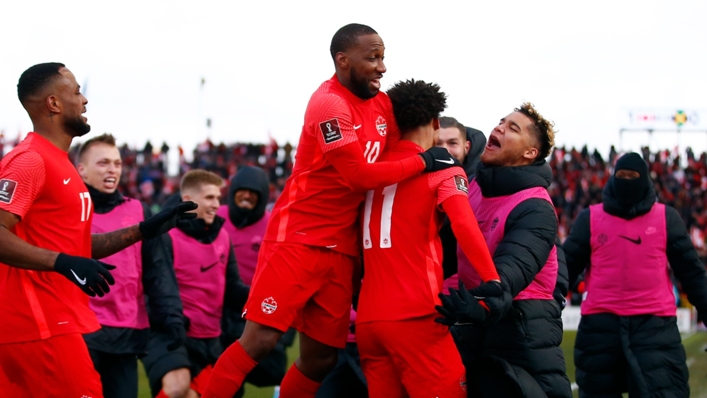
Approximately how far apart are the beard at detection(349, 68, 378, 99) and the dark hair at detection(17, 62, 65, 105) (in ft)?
5.18

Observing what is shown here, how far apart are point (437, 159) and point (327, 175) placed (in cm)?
72

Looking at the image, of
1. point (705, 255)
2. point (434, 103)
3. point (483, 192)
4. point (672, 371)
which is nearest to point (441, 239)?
point (483, 192)

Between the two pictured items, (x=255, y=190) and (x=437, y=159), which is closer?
(x=437, y=159)

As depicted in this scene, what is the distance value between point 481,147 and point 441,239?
1.14 metres

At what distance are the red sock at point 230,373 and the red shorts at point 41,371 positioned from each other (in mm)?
883

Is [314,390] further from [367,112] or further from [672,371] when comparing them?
[672,371]

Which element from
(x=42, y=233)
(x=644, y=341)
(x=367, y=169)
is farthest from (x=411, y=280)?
(x=644, y=341)

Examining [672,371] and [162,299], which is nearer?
[162,299]

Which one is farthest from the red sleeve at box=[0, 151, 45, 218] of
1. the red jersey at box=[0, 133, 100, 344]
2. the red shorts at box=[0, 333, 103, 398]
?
the red shorts at box=[0, 333, 103, 398]

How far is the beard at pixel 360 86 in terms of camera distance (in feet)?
16.0

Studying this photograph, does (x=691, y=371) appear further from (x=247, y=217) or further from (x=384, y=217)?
(x=384, y=217)

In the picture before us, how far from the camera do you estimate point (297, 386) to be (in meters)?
5.10

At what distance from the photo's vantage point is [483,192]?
495cm

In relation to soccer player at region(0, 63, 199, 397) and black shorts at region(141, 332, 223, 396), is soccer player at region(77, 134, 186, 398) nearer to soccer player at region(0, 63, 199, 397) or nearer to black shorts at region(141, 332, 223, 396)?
black shorts at region(141, 332, 223, 396)
